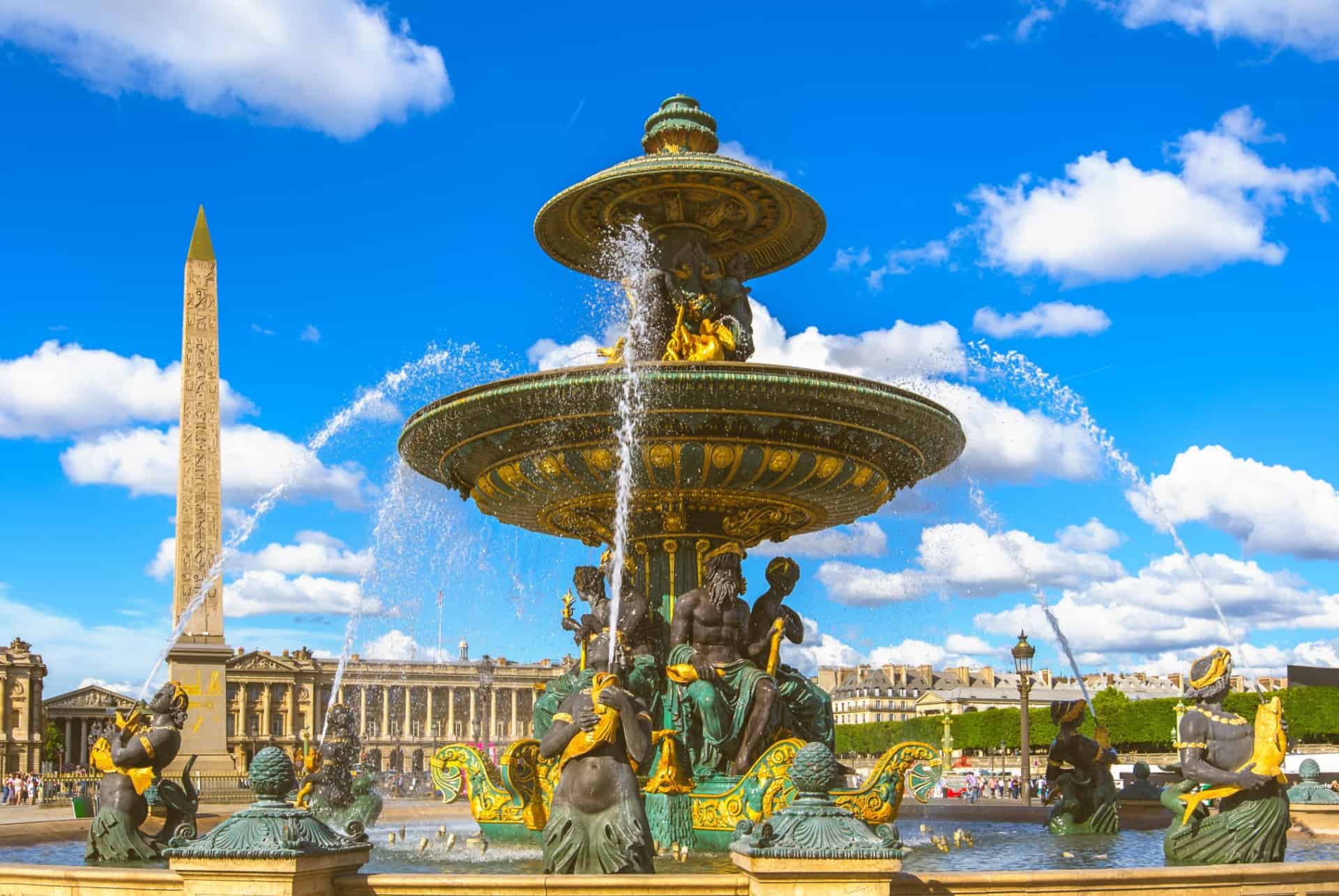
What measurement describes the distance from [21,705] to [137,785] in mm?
108717

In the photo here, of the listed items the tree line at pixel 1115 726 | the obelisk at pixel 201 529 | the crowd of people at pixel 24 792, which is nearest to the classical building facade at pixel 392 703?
the tree line at pixel 1115 726

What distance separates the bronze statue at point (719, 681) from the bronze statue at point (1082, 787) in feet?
8.08

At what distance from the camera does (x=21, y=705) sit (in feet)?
348

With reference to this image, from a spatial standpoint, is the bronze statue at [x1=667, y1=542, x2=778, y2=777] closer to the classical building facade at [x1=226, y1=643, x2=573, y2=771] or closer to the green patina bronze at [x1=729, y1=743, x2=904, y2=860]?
the green patina bronze at [x1=729, y1=743, x2=904, y2=860]

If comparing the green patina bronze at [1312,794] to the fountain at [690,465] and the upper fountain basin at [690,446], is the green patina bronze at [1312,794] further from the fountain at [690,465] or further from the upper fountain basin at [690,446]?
the upper fountain basin at [690,446]

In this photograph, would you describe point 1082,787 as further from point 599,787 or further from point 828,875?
point 828,875

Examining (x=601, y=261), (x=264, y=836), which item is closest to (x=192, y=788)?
(x=264, y=836)

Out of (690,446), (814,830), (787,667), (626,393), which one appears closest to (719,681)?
(787,667)

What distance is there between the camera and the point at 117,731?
917 centimetres

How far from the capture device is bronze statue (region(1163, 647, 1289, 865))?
288 inches

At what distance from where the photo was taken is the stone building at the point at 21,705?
10181 centimetres

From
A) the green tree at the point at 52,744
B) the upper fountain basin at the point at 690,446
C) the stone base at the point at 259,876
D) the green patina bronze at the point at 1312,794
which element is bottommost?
the green tree at the point at 52,744

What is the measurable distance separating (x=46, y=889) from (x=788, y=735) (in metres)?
5.71

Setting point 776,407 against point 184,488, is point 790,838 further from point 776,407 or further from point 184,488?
point 184,488
